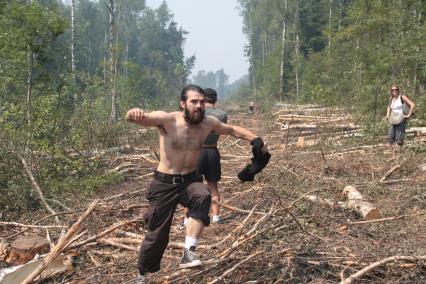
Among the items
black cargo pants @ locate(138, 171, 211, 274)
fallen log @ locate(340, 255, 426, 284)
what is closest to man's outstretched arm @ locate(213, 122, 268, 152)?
black cargo pants @ locate(138, 171, 211, 274)

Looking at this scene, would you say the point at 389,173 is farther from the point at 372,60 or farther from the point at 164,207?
the point at 372,60

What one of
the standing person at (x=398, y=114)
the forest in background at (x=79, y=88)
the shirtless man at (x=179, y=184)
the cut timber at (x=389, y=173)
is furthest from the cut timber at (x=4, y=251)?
the standing person at (x=398, y=114)

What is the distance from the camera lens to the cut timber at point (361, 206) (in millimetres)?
5922

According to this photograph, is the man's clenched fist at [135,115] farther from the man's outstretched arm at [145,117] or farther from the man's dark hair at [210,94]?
the man's dark hair at [210,94]

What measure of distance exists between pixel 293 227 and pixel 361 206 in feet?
3.87

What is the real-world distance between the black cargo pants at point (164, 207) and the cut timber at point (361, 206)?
2768mm

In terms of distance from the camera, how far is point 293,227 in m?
5.54

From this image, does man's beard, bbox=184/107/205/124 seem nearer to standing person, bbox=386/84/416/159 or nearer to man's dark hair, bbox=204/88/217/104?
man's dark hair, bbox=204/88/217/104

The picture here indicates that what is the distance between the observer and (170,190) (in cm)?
413

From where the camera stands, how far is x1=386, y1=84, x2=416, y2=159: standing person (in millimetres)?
9773

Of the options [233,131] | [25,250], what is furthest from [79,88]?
[233,131]

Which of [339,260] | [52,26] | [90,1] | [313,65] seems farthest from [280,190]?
[90,1]

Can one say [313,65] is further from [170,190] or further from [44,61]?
[170,190]

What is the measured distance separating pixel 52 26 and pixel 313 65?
80.5 ft
